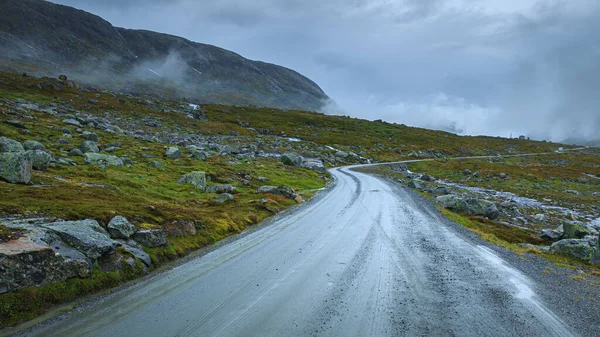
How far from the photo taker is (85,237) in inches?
477

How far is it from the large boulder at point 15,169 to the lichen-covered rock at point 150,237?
1106 cm

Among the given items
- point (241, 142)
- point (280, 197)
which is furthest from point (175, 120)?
point (280, 197)

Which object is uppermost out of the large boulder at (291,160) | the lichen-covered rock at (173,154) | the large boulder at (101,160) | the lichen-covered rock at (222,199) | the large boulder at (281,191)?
the large boulder at (291,160)

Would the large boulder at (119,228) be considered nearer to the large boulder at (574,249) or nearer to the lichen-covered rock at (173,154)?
the large boulder at (574,249)

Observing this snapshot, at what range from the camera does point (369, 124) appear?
188 m

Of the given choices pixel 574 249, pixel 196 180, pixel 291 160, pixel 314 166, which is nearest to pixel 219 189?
pixel 196 180

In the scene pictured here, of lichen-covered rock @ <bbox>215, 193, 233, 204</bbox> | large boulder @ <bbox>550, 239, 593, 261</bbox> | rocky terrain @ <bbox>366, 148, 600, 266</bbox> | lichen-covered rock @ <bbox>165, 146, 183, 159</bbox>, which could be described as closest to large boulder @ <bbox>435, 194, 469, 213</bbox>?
rocky terrain @ <bbox>366, 148, 600, 266</bbox>

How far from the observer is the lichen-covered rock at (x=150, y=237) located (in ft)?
48.7

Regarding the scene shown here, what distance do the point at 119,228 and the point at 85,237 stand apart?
2.27 metres

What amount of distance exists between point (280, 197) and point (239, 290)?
22990 mm

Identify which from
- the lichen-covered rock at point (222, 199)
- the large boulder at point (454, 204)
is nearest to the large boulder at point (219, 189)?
the lichen-covered rock at point (222, 199)

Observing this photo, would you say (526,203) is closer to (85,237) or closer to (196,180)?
(196,180)

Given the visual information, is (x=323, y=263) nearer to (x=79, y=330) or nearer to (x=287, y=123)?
(x=79, y=330)

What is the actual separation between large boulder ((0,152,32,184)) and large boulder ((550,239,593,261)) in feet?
111
